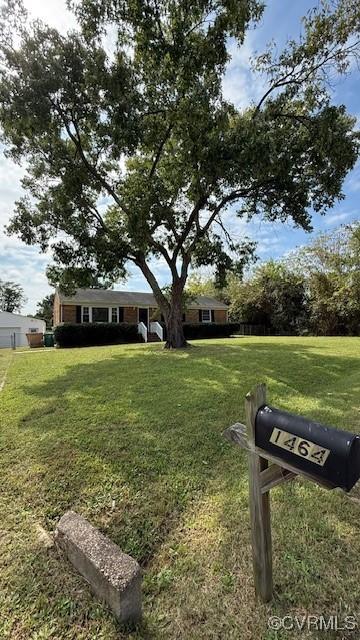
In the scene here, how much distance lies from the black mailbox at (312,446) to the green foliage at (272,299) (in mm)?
27044

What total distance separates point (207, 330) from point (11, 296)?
48244mm

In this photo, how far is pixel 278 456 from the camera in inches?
64.9

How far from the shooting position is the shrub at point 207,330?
21.5 m

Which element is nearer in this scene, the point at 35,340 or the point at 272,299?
the point at 35,340

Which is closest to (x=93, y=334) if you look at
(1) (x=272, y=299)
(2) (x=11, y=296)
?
(1) (x=272, y=299)

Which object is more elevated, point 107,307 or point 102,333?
point 107,307

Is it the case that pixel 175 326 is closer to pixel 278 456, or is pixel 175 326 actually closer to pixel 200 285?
pixel 278 456

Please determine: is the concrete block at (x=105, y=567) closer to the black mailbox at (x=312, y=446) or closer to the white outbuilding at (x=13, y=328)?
the black mailbox at (x=312, y=446)

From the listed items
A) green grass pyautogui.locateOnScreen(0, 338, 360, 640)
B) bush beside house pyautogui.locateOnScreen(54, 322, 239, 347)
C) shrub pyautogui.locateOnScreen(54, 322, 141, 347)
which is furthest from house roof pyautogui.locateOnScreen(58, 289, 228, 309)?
green grass pyautogui.locateOnScreen(0, 338, 360, 640)

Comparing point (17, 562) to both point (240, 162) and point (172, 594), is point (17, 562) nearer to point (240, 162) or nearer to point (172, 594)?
point (172, 594)

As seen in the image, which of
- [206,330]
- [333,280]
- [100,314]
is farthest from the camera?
[333,280]

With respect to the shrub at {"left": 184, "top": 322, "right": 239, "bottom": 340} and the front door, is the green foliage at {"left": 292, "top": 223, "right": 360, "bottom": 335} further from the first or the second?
the front door

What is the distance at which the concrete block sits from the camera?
5.93 ft

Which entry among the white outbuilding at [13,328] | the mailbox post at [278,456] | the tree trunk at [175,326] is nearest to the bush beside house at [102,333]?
the tree trunk at [175,326]
